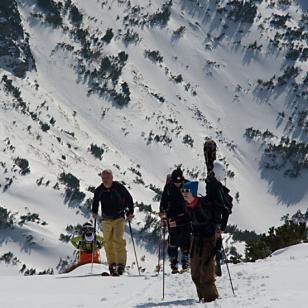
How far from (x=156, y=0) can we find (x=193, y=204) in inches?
7302

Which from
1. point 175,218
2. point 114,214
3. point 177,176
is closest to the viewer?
point 177,176

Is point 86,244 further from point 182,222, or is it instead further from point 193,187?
point 193,187

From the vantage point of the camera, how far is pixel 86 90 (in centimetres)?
14912

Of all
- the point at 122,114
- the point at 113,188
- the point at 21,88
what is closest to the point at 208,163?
the point at 113,188

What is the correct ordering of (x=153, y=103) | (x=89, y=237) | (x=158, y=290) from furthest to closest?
1. (x=153, y=103)
2. (x=89, y=237)
3. (x=158, y=290)

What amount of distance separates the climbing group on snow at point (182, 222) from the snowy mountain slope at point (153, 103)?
77734mm

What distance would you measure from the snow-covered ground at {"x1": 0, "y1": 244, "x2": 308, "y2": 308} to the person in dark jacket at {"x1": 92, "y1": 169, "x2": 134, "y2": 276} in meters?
1.20

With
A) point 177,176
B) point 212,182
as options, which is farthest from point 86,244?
point 212,182

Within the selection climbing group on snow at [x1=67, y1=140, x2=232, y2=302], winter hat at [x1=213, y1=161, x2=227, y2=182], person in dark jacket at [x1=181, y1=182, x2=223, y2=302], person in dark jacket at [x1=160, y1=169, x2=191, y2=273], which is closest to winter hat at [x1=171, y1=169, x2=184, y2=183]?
climbing group on snow at [x1=67, y1=140, x2=232, y2=302]

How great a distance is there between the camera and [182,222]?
39.3ft

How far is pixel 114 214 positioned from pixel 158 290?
2897 millimetres

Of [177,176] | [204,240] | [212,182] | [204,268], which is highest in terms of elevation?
[177,176]

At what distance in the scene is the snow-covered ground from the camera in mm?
7945

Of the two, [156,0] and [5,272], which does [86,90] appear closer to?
[156,0]
